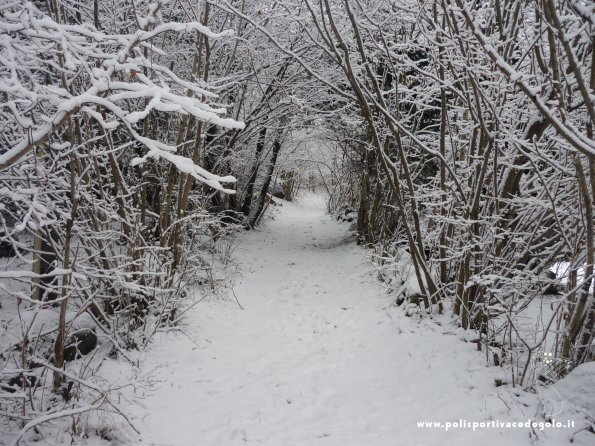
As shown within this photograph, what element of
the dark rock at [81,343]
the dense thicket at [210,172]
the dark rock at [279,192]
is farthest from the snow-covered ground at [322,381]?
the dark rock at [279,192]

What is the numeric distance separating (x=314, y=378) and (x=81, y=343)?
2574 mm

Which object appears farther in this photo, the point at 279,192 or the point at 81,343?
the point at 279,192

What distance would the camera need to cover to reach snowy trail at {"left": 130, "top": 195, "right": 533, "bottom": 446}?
3439 mm

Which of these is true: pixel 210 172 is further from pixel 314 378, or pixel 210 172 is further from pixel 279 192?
pixel 279 192

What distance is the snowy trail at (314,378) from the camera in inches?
135

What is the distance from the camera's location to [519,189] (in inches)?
167

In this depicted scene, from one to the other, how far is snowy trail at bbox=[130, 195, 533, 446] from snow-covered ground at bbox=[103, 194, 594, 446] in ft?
0.05

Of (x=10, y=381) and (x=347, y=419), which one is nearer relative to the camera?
(x=10, y=381)

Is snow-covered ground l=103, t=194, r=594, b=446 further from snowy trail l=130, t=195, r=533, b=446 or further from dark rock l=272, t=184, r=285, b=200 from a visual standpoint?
dark rock l=272, t=184, r=285, b=200

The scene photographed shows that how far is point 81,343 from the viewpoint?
163 inches

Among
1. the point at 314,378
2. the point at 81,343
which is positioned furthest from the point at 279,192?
the point at 81,343

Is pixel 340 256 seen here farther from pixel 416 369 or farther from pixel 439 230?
pixel 416 369

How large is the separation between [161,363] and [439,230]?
407cm

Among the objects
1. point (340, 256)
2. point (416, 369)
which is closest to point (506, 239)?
point (416, 369)
